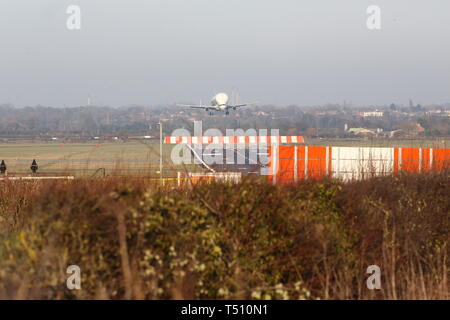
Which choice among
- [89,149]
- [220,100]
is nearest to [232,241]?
[89,149]

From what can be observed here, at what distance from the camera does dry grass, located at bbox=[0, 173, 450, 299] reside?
6.94 meters

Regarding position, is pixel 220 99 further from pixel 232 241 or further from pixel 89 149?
pixel 232 241

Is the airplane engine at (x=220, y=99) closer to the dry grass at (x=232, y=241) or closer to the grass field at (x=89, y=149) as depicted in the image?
the grass field at (x=89, y=149)

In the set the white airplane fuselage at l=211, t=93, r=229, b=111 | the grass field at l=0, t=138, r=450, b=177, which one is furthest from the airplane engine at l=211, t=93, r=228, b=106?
the grass field at l=0, t=138, r=450, b=177

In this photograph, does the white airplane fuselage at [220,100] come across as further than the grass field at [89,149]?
Yes

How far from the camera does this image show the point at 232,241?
8266 millimetres

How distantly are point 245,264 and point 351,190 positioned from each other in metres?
2.69

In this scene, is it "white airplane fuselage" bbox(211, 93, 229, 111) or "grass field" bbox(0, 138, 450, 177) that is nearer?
"grass field" bbox(0, 138, 450, 177)

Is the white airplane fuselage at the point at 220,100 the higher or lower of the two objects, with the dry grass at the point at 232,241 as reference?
higher

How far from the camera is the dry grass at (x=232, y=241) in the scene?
273 inches

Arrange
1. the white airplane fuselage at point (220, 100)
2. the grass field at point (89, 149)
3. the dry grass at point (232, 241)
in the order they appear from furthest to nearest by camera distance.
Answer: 1. the white airplane fuselage at point (220, 100)
2. the grass field at point (89, 149)
3. the dry grass at point (232, 241)

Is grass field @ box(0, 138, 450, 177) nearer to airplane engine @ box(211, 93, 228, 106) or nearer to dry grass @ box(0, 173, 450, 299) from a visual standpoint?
dry grass @ box(0, 173, 450, 299)

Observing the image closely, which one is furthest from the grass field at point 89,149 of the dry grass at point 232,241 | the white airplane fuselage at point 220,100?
the white airplane fuselage at point 220,100
